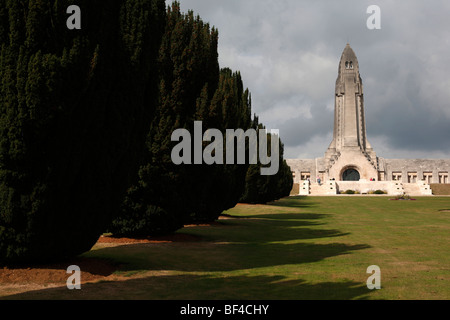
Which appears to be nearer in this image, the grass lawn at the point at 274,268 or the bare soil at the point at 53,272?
the grass lawn at the point at 274,268

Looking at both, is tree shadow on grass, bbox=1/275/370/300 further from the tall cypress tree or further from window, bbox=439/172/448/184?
window, bbox=439/172/448/184

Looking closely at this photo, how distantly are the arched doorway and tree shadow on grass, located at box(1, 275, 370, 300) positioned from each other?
8223 centimetres

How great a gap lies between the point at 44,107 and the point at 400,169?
95278 millimetres

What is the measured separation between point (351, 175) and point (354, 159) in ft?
12.7

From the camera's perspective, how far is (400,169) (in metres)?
92.5

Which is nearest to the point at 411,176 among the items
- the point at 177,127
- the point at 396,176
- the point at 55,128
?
the point at 396,176

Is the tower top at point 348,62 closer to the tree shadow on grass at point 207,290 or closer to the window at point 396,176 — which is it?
the window at point 396,176

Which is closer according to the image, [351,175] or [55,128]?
[55,128]

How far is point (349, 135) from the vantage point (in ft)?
282

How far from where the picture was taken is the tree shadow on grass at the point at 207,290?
21.0ft

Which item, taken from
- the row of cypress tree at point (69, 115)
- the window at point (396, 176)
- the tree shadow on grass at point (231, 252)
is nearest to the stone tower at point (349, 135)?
the window at point (396, 176)

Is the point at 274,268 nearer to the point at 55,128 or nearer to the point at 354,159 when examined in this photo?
the point at 55,128
